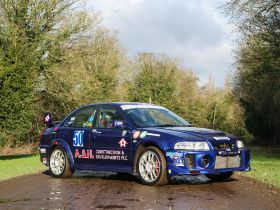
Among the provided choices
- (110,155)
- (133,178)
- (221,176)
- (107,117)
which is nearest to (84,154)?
(110,155)

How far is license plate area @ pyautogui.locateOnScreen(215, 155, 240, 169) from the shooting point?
10578 millimetres

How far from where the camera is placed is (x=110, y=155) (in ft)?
38.1

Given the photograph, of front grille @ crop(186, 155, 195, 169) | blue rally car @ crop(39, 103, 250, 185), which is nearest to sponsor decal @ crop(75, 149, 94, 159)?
blue rally car @ crop(39, 103, 250, 185)

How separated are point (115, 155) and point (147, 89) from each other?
146ft

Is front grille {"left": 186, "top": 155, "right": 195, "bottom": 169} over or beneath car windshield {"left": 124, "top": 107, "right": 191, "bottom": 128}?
beneath

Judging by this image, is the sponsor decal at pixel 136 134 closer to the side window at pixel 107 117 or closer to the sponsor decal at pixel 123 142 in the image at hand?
the sponsor decal at pixel 123 142

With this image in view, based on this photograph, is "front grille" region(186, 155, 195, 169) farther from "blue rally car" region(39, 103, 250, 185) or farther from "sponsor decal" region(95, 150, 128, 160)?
"sponsor decal" region(95, 150, 128, 160)

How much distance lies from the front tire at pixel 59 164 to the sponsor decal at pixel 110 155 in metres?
1.05

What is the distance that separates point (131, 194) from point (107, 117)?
295cm

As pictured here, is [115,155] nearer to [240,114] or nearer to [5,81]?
[5,81]

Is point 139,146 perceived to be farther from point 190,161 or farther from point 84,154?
point 84,154

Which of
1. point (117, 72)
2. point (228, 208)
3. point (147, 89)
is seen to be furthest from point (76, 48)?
point (228, 208)

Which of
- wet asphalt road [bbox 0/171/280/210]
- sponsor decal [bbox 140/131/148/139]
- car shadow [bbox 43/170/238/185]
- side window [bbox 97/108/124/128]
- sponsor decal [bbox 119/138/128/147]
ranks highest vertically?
side window [bbox 97/108/124/128]

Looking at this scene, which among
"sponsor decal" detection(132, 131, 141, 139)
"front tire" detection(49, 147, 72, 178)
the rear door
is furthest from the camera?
"front tire" detection(49, 147, 72, 178)
